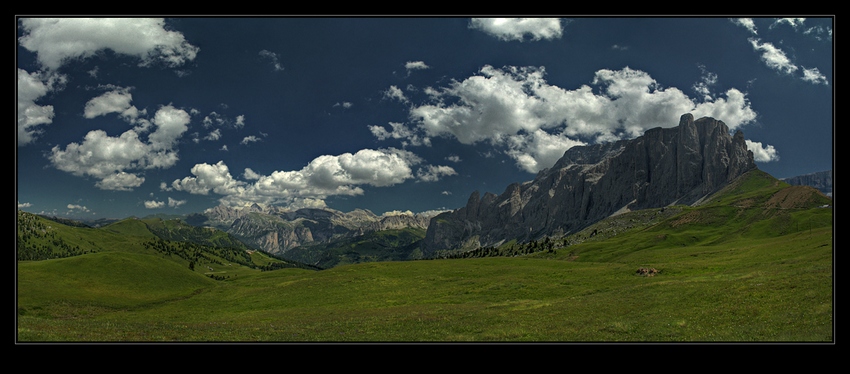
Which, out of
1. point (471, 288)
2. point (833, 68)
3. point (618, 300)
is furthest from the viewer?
point (471, 288)

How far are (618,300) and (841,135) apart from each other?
2778 centimetres

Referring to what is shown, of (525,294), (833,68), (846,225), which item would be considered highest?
(833,68)

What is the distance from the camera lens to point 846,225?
27750 millimetres

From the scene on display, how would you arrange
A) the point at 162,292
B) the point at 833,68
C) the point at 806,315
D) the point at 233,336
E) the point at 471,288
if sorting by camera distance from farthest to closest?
the point at 162,292 → the point at 471,288 → the point at 233,336 → the point at 806,315 → the point at 833,68

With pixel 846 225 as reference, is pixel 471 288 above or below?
below

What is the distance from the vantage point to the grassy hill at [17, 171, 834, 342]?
32.6 m

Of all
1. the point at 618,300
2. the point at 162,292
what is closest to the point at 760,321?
the point at 618,300

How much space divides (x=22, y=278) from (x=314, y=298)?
202ft

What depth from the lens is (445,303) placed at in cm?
6297

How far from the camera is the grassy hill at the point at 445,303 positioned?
3259cm

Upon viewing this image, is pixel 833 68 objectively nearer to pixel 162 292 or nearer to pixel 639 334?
pixel 639 334

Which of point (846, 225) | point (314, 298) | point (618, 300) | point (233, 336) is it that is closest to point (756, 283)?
point (618, 300)

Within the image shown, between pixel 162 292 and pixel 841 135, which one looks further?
pixel 162 292

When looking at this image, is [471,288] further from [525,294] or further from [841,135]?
[841,135]
